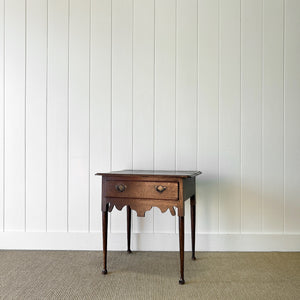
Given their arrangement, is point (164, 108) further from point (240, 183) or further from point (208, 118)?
point (240, 183)

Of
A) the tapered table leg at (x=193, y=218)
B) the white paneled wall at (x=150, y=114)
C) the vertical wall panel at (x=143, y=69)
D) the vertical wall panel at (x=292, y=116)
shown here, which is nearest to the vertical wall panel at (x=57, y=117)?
the white paneled wall at (x=150, y=114)

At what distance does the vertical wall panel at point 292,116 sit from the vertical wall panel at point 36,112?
1.92 metres

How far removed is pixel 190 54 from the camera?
275cm

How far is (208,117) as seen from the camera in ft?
8.98

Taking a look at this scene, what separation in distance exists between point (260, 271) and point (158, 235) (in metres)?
0.81

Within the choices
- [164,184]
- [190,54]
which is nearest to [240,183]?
[164,184]

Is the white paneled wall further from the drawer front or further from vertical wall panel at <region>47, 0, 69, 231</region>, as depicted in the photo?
the drawer front

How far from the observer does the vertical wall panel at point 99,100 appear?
2.76m

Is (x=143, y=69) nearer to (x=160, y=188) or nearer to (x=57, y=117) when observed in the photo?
(x=57, y=117)

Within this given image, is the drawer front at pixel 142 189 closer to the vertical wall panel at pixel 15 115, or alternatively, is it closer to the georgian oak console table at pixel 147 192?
the georgian oak console table at pixel 147 192

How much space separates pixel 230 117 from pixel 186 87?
1.38 ft


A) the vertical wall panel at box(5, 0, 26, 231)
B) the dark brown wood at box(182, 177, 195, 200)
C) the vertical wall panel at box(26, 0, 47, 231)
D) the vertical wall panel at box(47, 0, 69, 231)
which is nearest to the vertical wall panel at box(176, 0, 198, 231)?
the dark brown wood at box(182, 177, 195, 200)

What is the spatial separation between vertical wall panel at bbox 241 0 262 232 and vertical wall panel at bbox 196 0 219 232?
0.21 m

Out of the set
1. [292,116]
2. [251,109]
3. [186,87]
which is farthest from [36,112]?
[292,116]
